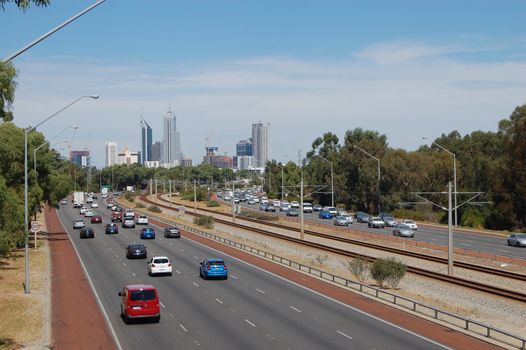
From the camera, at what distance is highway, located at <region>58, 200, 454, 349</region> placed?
913 inches

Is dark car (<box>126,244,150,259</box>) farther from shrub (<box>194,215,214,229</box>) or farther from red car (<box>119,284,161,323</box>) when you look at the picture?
shrub (<box>194,215,214,229</box>)

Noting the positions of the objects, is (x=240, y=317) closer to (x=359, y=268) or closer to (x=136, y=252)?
(x=359, y=268)

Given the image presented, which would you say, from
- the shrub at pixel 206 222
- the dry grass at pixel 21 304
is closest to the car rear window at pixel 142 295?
the dry grass at pixel 21 304

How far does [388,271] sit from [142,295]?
16.5 meters

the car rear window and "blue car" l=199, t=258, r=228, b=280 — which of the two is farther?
"blue car" l=199, t=258, r=228, b=280

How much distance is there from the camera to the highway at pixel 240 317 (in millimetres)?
23188

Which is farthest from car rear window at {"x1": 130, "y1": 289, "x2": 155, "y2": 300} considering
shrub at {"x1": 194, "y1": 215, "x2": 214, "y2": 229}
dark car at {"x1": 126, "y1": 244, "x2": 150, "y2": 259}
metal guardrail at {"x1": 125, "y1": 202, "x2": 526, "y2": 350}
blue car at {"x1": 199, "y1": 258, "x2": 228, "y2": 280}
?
shrub at {"x1": 194, "y1": 215, "x2": 214, "y2": 229}

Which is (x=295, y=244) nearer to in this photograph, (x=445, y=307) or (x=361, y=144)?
(x=445, y=307)

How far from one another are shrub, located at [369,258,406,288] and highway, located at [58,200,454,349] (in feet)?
16.3

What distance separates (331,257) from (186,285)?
19146mm

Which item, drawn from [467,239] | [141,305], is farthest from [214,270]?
[467,239]

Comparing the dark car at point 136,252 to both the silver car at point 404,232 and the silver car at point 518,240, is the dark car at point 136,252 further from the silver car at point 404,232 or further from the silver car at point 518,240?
the silver car at point 518,240

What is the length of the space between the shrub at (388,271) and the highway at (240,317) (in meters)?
4.95

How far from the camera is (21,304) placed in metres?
31.4
